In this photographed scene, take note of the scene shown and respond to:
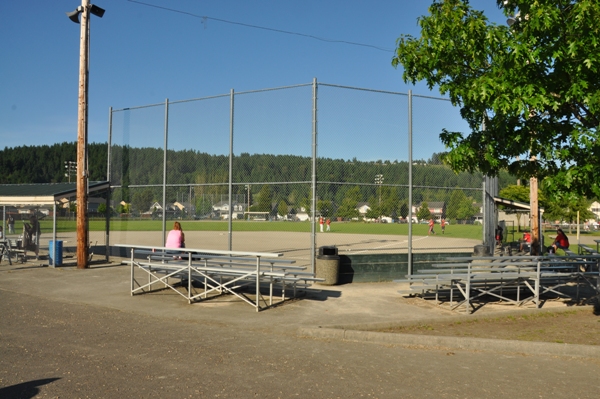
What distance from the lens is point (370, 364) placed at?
718 centimetres

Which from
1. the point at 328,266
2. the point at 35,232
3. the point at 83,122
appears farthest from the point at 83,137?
the point at 328,266

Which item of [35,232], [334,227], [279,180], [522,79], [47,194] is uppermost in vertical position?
[522,79]

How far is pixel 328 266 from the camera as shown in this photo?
13852mm

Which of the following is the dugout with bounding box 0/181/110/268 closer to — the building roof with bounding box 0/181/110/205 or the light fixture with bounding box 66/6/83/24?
the building roof with bounding box 0/181/110/205

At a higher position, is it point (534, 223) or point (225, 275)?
point (534, 223)

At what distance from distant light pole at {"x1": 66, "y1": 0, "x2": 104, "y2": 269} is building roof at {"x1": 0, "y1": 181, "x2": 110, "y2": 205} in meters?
1.09

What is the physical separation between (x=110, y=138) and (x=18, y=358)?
13527mm

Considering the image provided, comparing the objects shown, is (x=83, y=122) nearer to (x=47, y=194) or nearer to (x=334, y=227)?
(x=47, y=194)

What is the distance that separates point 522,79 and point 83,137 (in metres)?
12.6

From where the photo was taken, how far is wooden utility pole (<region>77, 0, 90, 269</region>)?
16578 millimetres

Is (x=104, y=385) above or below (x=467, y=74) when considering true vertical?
below

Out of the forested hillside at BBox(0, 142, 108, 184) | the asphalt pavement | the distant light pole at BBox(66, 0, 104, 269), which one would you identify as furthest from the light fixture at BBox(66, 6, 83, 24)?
the forested hillside at BBox(0, 142, 108, 184)

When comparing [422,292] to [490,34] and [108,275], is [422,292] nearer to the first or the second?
[490,34]

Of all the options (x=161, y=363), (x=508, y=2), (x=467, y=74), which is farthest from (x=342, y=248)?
(x=161, y=363)
